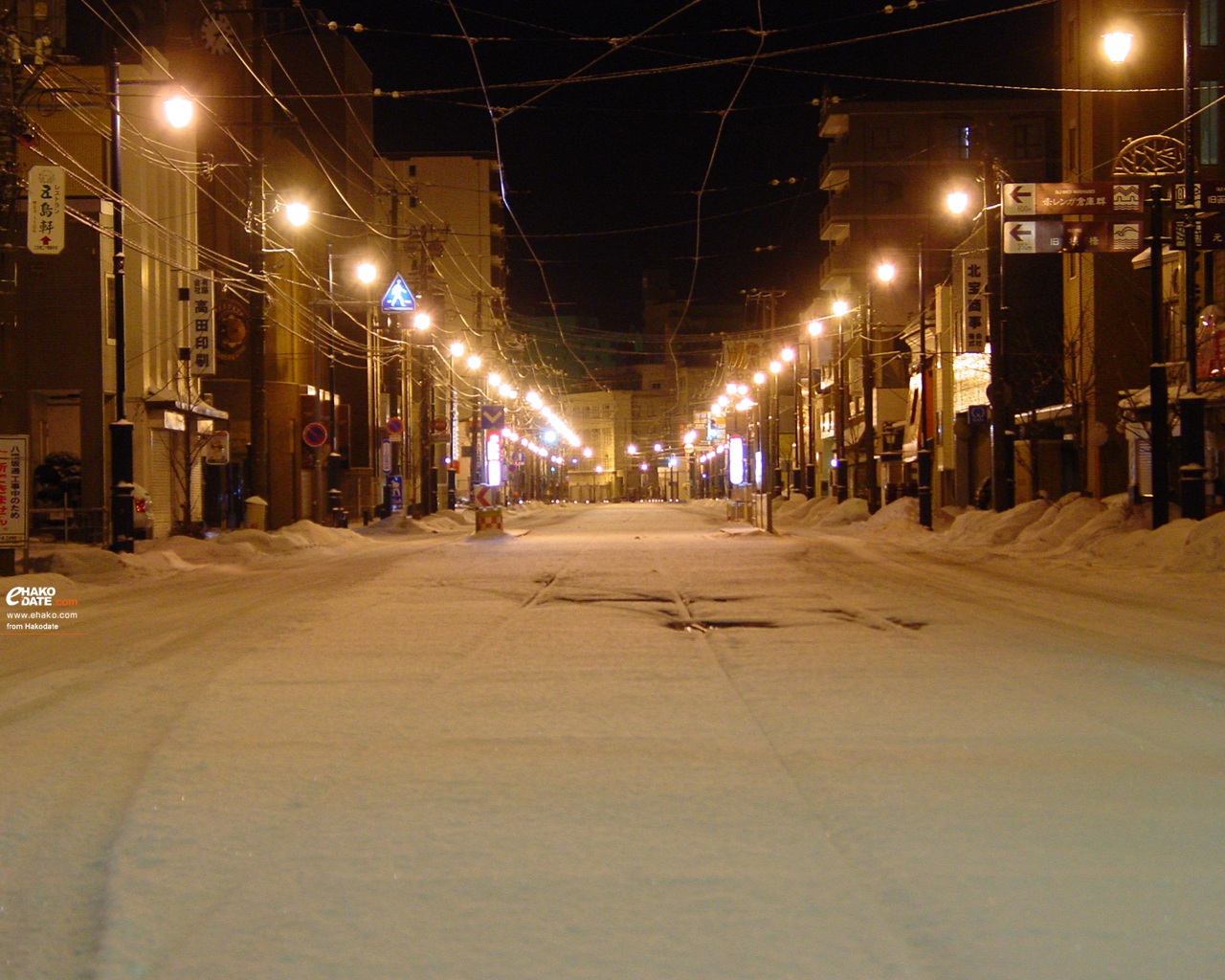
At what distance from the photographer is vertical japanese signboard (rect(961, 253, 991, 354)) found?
41.3 m

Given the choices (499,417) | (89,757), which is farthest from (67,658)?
(499,417)

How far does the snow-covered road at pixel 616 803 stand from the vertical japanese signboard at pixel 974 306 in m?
28.2

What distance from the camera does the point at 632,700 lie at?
9508 millimetres

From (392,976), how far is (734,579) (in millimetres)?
17083

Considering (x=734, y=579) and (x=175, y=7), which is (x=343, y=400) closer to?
(x=175, y=7)

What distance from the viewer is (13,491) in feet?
68.1

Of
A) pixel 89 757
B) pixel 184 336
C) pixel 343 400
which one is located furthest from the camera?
pixel 343 400

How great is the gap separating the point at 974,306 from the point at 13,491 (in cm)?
3173

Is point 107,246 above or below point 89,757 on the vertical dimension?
above

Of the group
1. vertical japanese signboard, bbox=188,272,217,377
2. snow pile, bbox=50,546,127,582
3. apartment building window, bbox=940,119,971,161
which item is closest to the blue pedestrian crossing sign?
vertical japanese signboard, bbox=188,272,217,377

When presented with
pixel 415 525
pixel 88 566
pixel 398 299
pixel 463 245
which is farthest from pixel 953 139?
pixel 88 566

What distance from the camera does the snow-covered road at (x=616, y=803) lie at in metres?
4.59

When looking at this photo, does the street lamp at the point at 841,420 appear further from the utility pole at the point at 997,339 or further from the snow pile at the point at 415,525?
the utility pole at the point at 997,339

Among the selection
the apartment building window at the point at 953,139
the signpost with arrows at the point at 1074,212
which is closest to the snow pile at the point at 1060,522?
the signpost with arrows at the point at 1074,212
